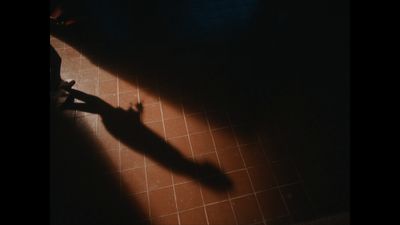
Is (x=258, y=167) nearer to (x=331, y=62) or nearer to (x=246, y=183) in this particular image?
(x=246, y=183)

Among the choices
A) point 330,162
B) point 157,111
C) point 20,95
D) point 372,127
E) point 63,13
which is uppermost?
point 20,95

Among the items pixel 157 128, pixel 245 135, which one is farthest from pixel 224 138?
pixel 157 128

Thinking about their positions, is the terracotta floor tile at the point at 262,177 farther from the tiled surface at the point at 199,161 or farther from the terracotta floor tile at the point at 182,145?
the terracotta floor tile at the point at 182,145

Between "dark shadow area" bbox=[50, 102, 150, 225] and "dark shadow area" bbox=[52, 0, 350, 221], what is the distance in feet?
1.81

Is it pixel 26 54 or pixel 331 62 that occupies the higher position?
pixel 26 54

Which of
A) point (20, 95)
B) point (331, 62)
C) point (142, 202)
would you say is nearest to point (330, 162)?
point (331, 62)

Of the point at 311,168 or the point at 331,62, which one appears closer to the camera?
the point at 311,168

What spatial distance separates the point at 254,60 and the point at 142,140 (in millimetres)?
2312

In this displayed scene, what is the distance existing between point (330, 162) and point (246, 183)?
3.54 ft

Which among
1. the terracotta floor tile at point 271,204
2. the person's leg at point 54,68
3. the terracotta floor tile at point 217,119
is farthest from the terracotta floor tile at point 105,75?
the terracotta floor tile at point 271,204

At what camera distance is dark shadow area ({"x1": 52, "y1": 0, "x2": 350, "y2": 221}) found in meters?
3.74

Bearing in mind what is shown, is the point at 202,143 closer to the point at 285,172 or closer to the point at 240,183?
the point at 240,183

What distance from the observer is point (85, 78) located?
4.66 metres

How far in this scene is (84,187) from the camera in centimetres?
340
